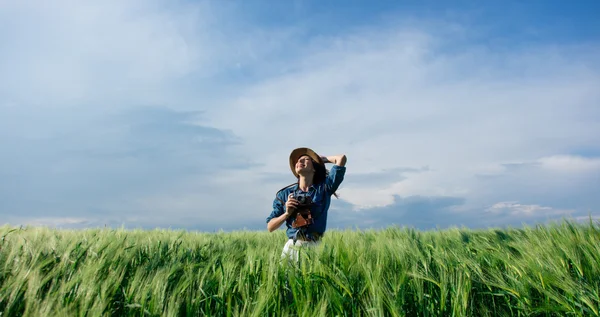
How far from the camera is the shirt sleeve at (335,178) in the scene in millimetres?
4562

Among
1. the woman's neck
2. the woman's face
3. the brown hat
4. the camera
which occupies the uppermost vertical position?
the brown hat

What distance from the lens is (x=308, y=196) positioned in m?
4.36

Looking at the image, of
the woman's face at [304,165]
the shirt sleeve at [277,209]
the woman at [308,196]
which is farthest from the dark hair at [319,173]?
the shirt sleeve at [277,209]

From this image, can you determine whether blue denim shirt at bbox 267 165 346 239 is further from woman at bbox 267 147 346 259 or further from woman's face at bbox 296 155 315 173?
woman's face at bbox 296 155 315 173

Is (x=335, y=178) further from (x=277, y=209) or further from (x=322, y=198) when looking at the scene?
(x=277, y=209)

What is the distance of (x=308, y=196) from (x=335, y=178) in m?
0.40

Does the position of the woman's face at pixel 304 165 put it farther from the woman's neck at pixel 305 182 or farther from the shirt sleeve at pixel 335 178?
the shirt sleeve at pixel 335 178

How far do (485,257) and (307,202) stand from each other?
5.78 ft

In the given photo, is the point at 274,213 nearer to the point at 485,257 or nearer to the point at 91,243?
the point at 91,243

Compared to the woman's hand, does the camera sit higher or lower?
lower

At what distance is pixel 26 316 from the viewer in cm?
216

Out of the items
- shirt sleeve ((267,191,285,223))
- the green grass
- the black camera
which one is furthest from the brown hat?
the green grass

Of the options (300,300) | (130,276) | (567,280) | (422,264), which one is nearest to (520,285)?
(567,280)

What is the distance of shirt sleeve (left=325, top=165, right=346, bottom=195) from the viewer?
15.0 ft
